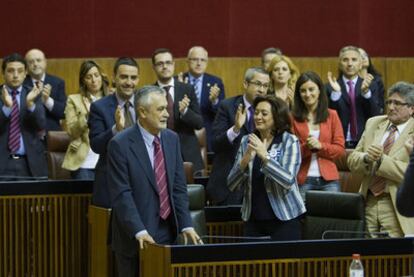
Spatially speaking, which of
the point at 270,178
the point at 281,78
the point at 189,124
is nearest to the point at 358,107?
the point at 281,78

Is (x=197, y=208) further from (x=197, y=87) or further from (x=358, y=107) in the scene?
(x=197, y=87)

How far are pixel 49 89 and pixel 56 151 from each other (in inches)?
41.7

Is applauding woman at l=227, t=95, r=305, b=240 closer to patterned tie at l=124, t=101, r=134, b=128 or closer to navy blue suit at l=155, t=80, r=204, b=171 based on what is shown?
patterned tie at l=124, t=101, r=134, b=128

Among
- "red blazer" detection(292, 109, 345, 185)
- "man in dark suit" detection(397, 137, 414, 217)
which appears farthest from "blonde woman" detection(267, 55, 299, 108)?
"man in dark suit" detection(397, 137, 414, 217)

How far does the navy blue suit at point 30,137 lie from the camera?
9.87 m

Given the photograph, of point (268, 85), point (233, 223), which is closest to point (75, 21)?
point (268, 85)

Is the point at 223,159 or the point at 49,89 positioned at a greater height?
the point at 49,89

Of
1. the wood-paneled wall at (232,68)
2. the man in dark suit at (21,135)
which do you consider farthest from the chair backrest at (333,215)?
the wood-paneled wall at (232,68)

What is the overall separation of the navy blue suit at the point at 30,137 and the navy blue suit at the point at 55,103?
2.90ft

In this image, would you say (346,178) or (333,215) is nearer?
(333,215)

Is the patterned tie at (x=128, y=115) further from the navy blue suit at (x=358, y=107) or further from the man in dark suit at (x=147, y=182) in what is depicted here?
the navy blue suit at (x=358, y=107)

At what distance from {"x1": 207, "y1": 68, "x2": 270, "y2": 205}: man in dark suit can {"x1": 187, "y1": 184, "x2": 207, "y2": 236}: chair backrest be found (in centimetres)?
94

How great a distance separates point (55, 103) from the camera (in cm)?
1098

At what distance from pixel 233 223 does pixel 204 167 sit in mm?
1908
